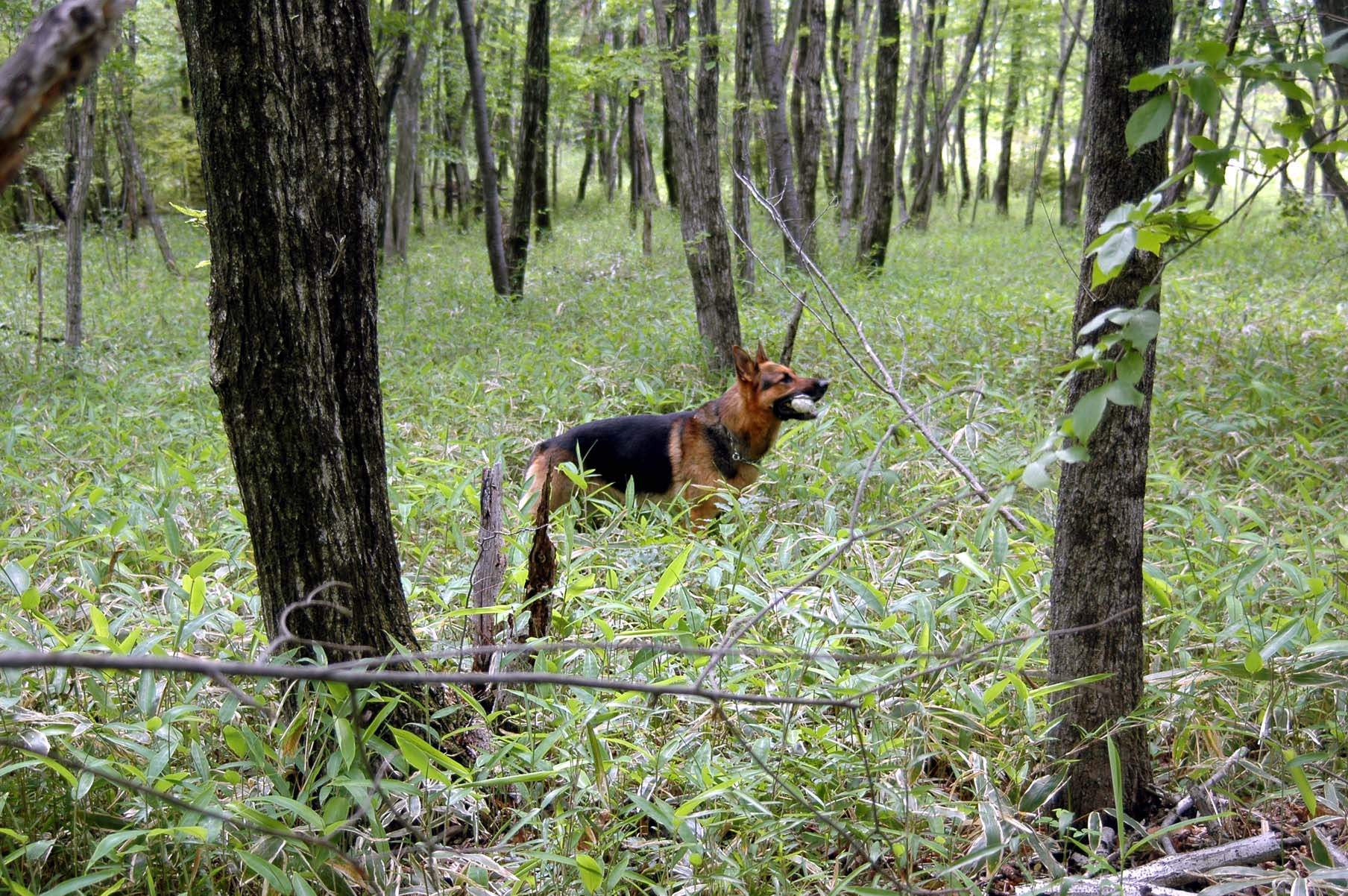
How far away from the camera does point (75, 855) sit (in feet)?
7.09

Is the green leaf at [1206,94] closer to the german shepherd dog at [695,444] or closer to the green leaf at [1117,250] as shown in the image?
the green leaf at [1117,250]

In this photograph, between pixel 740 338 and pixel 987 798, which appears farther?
pixel 740 338

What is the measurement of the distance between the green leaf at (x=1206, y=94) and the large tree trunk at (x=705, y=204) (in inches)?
217

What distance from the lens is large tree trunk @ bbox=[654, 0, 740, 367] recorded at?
22.5 feet

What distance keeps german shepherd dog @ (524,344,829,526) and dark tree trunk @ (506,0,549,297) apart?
572 centimetres

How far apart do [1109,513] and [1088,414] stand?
1107mm

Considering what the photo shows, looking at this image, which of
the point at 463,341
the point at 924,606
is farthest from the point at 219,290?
the point at 463,341

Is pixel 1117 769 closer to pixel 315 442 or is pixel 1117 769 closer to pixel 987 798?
pixel 987 798

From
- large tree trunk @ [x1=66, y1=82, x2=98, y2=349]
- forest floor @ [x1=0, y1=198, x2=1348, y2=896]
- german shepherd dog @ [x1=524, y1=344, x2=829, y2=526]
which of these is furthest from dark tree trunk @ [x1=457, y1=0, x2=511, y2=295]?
german shepherd dog @ [x1=524, y1=344, x2=829, y2=526]

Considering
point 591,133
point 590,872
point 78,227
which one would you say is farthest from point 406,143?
point 590,872

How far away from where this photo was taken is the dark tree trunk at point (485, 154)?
9.92 meters

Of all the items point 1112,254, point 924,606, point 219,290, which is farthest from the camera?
point 924,606

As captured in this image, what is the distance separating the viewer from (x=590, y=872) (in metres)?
2.01

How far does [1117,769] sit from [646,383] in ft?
15.9
